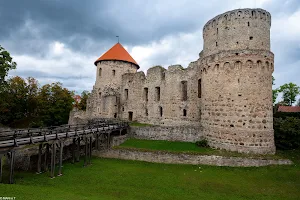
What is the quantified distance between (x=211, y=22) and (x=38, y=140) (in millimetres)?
16872

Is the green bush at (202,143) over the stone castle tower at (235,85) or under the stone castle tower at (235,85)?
under

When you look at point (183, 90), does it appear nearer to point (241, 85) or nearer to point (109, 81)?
point (241, 85)

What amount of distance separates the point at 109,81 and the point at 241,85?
721 inches

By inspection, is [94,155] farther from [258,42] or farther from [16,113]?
[16,113]

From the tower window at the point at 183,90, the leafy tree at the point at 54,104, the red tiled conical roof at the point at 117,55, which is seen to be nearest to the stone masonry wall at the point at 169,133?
the tower window at the point at 183,90

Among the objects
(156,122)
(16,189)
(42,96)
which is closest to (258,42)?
→ (156,122)

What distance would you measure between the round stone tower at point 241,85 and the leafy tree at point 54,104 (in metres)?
24.4

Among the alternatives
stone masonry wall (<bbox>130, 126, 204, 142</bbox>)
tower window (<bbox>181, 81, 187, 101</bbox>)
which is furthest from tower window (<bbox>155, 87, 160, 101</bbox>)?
stone masonry wall (<bbox>130, 126, 204, 142</bbox>)

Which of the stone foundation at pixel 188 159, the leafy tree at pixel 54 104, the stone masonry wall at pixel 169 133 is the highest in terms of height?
the leafy tree at pixel 54 104

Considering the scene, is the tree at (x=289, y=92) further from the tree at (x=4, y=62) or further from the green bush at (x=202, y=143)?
the tree at (x=4, y=62)

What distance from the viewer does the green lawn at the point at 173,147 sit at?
52.4 ft

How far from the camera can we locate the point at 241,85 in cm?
1689

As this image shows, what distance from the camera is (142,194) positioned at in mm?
10602

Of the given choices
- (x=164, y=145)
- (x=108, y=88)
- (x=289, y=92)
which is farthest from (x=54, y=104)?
(x=289, y=92)
